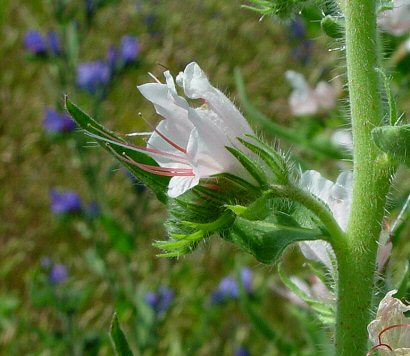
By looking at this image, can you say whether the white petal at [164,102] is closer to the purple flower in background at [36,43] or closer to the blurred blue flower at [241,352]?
the blurred blue flower at [241,352]

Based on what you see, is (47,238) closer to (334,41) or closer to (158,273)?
(158,273)

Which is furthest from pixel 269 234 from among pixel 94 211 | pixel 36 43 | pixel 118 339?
pixel 36 43

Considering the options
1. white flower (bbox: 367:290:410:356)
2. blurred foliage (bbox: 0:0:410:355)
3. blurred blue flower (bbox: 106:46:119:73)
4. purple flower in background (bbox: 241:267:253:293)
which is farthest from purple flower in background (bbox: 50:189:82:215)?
white flower (bbox: 367:290:410:356)

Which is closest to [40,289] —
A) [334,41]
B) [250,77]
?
[334,41]

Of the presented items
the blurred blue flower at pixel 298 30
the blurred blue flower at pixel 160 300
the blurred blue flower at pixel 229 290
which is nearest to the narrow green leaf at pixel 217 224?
the blurred blue flower at pixel 160 300

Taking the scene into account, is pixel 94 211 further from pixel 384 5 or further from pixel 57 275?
pixel 384 5

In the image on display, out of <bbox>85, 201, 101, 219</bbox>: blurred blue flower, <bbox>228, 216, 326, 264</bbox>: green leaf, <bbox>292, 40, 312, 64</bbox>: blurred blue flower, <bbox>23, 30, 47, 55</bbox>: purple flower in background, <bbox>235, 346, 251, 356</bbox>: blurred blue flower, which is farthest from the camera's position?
<bbox>292, 40, 312, 64</bbox>: blurred blue flower

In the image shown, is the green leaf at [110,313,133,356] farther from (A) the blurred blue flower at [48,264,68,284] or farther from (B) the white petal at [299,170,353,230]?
(A) the blurred blue flower at [48,264,68,284]
